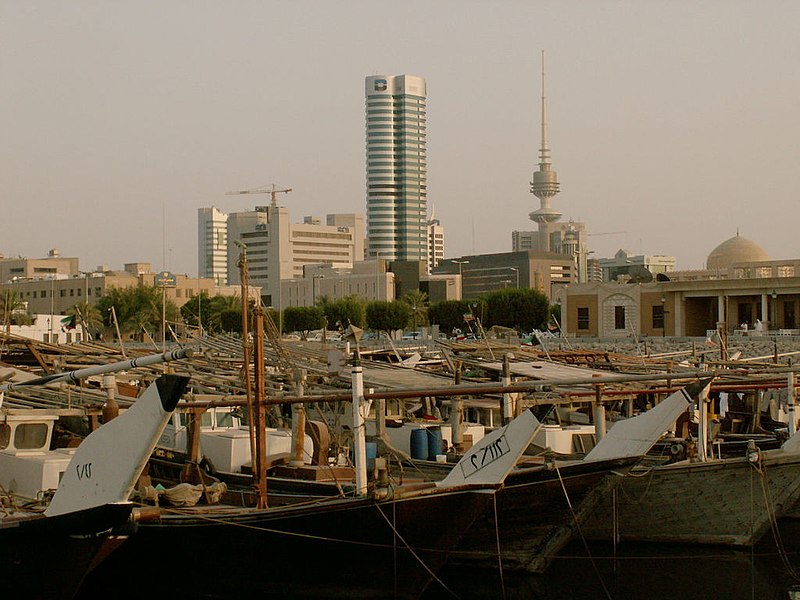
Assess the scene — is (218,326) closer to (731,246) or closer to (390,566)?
(731,246)

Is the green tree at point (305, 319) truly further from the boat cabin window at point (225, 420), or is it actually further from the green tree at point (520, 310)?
the boat cabin window at point (225, 420)

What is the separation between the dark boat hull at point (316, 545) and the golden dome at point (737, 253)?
310 feet

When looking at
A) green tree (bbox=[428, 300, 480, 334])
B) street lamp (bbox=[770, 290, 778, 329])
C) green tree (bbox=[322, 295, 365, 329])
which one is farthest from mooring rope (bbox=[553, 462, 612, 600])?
green tree (bbox=[428, 300, 480, 334])

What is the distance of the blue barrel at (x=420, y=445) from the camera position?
25203 mm

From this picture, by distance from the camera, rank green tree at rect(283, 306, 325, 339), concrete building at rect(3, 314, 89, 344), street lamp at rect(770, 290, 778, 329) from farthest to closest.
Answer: green tree at rect(283, 306, 325, 339)
street lamp at rect(770, 290, 778, 329)
concrete building at rect(3, 314, 89, 344)

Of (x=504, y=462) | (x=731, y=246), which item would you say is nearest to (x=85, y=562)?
(x=504, y=462)

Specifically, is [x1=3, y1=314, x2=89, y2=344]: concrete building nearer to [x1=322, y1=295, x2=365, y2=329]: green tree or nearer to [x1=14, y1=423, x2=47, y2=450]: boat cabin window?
[x1=322, y1=295, x2=365, y2=329]: green tree

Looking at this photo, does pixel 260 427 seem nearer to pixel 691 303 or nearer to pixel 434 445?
pixel 434 445

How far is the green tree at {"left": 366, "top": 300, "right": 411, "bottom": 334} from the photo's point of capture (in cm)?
12174

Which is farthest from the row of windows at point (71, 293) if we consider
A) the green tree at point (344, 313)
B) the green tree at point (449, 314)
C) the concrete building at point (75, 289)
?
the green tree at point (449, 314)

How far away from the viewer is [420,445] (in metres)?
25.2

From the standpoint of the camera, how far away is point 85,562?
1672cm

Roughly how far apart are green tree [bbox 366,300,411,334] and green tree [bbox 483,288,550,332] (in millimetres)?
11277

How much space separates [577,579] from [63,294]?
142530mm
